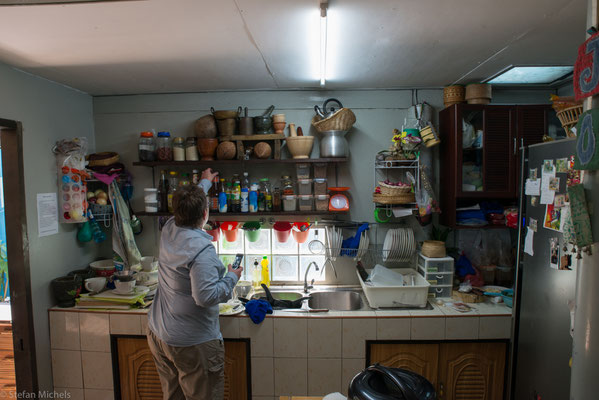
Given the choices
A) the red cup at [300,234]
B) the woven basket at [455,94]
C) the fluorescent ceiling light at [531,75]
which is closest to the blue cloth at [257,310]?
the red cup at [300,234]

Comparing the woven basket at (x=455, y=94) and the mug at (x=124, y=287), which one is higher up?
the woven basket at (x=455, y=94)

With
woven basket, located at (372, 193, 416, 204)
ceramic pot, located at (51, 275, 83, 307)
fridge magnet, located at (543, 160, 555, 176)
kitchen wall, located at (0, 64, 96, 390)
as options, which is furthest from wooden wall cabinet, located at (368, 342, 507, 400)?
kitchen wall, located at (0, 64, 96, 390)

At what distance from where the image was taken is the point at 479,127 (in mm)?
2326

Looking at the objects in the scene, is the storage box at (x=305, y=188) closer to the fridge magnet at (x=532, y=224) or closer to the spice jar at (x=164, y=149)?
the spice jar at (x=164, y=149)

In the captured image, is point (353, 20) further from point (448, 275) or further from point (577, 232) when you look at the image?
point (448, 275)

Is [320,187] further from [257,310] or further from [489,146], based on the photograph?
[489,146]

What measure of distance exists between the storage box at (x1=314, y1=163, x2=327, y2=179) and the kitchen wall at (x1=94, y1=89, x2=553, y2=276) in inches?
5.7

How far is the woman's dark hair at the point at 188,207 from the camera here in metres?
1.68

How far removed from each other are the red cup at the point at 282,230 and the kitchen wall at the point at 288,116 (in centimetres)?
41

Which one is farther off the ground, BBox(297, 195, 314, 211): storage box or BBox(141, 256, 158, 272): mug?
BBox(297, 195, 314, 211): storage box

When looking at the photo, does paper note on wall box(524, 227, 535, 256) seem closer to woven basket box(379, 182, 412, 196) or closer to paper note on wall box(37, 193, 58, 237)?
woven basket box(379, 182, 412, 196)

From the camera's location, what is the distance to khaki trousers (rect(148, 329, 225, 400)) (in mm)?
1724

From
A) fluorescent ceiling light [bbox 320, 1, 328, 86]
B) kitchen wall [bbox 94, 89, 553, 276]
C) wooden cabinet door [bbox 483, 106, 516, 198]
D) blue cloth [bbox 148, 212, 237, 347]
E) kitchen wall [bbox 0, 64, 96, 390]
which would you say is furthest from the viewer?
kitchen wall [bbox 94, 89, 553, 276]

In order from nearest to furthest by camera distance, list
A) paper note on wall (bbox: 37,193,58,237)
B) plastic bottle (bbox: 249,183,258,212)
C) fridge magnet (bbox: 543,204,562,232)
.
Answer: fridge magnet (bbox: 543,204,562,232)
paper note on wall (bbox: 37,193,58,237)
plastic bottle (bbox: 249,183,258,212)
